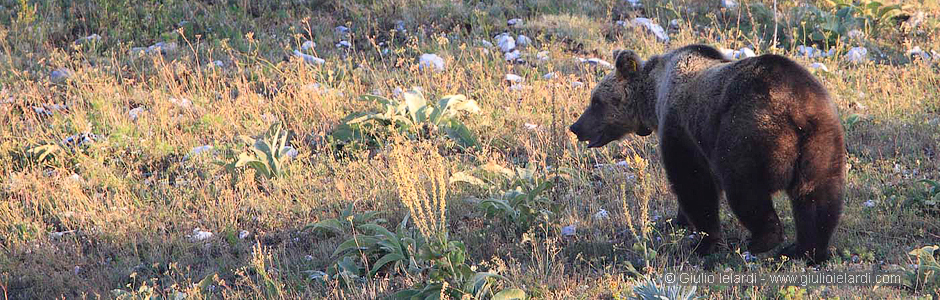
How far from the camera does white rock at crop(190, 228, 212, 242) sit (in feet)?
21.8

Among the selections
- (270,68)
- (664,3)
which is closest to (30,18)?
(270,68)

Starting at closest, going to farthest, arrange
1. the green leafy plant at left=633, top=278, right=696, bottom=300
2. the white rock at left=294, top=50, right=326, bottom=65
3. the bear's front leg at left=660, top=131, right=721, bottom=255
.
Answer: the green leafy plant at left=633, top=278, right=696, bottom=300
the bear's front leg at left=660, top=131, right=721, bottom=255
the white rock at left=294, top=50, right=326, bottom=65

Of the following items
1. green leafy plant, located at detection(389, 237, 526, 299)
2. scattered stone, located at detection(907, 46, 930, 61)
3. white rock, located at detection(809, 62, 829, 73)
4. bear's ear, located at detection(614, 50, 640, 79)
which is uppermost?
bear's ear, located at detection(614, 50, 640, 79)

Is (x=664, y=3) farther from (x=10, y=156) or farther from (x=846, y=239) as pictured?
(x=10, y=156)

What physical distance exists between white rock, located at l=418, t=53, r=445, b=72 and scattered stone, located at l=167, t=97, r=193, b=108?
8.56 ft

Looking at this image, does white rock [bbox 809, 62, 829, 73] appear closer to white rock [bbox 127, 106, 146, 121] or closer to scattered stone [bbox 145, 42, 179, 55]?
white rock [bbox 127, 106, 146, 121]

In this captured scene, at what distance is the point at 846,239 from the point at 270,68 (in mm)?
6677

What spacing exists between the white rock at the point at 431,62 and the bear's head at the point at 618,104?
144 inches

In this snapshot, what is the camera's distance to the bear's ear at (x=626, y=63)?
6.13m

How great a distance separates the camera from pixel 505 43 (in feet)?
35.2

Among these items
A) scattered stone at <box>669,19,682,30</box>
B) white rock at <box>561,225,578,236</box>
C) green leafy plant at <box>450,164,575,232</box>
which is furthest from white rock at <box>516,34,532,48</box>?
white rock at <box>561,225,578,236</box>

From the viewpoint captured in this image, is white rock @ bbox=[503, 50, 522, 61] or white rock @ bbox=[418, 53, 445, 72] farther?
white rock @ bbox=[503, 50, 522, 61]

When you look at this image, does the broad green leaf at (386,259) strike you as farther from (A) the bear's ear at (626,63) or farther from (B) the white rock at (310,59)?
(B) the white rock at (310,59)

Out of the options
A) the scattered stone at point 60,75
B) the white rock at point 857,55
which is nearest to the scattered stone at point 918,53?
the white rock at point 857,55
